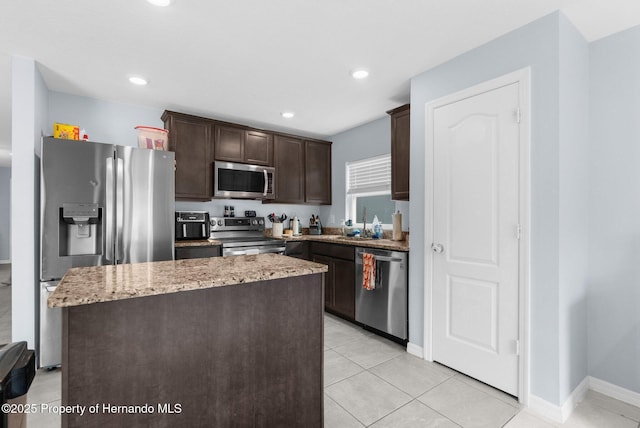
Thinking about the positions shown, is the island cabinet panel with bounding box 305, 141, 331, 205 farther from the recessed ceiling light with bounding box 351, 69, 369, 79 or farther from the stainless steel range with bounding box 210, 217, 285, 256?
the recessed ceiling light with bounding box 351, 69, 369, 79

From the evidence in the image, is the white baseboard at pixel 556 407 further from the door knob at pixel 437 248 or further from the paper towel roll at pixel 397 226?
the paper towel roll at pixel 397 226

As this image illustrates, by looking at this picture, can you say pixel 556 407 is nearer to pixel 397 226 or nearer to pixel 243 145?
pixel 397 226

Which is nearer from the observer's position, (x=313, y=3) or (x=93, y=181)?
(x=313, y=3)

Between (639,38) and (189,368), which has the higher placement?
(639,38)

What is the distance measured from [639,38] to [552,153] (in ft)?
3.35

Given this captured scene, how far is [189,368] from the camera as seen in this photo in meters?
1.27

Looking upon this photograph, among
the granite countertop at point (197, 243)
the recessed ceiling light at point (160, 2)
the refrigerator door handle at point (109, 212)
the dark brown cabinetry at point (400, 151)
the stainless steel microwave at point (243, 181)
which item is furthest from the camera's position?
the stainless steel microwave at point (243, 181)

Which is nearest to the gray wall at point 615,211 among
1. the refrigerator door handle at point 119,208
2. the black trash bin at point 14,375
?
the black trash bin at point 14,375

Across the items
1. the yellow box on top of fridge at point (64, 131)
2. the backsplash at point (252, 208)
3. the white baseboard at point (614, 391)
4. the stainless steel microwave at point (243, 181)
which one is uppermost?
the yellow box on top of fridge at point (64, 131)

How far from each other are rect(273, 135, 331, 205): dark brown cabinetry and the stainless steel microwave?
18cm

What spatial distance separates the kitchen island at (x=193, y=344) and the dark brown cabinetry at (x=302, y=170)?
280cm

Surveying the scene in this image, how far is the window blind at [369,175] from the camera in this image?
13.3 ft

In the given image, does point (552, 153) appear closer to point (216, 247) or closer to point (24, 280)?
point (216, 247)

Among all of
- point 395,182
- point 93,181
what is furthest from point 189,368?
point 395,182
